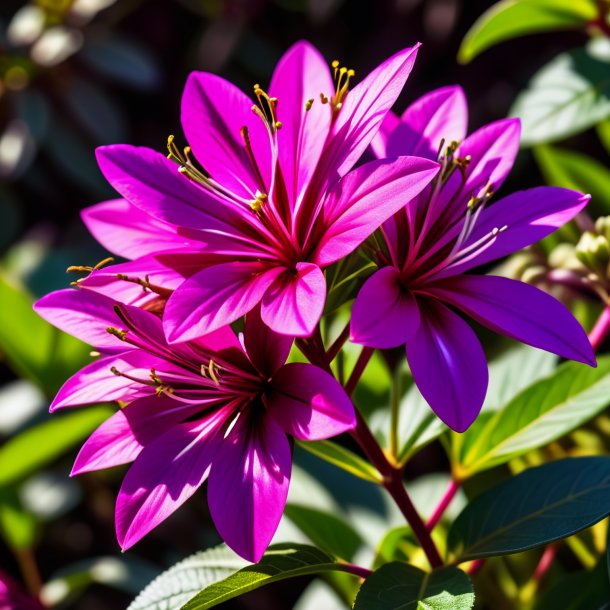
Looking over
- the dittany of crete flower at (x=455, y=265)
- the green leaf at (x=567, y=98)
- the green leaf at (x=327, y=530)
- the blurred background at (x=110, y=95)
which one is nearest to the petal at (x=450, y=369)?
the dittany of crete flower at (x=455, y=265)

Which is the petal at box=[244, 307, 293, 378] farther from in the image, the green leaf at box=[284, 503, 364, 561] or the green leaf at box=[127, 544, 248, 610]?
the green leaf at box=[284, 503, 364, 561]

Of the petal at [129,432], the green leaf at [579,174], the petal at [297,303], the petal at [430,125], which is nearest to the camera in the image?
the petal at [297,303]

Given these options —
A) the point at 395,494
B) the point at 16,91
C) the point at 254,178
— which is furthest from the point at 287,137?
the point at 16,91

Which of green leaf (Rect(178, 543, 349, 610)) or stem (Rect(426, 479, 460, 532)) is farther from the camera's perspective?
stem (Rect(426, 479, 460, 532))

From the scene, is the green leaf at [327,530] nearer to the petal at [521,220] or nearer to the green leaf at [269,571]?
the green leaf at [269,571]

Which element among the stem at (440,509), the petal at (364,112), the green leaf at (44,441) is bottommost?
the stem at (440,509)

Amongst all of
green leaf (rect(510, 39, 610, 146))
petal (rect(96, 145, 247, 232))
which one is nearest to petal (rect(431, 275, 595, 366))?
petal (rect(96, 145, 247, 232))

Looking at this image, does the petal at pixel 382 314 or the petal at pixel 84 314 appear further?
the petal at pixel 84 314
